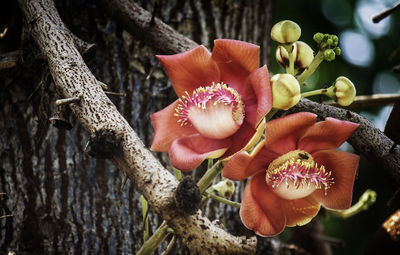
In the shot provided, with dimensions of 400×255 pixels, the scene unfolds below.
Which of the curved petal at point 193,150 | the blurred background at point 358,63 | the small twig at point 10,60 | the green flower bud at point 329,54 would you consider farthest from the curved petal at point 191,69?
the blurred background at point 358,63

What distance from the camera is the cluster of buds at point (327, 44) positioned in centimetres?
86

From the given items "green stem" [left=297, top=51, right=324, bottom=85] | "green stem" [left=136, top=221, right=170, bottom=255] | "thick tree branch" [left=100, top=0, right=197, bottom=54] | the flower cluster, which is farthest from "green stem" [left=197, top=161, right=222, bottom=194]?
"thick tree branch" [left=100, top=0, right=197, bottom=54]

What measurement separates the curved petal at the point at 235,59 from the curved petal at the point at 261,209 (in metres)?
0.23

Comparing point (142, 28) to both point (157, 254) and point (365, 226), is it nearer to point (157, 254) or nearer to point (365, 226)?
point (157, 254)

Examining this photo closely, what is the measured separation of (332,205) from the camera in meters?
0.92

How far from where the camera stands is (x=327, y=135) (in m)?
0.84

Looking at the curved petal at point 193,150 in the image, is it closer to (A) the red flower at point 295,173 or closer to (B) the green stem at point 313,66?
(A) the red flower at point 295,173

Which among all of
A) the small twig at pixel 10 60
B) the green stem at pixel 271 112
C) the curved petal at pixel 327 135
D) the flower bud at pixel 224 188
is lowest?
the flower bud at pixel 224 188

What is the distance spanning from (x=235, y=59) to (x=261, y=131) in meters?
0.19

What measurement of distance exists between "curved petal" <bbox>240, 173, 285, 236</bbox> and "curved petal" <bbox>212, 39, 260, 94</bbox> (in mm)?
230

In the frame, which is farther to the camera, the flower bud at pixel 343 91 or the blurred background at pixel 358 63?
the blurred background at pixel 358 63

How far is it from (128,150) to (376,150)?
60 centimetres

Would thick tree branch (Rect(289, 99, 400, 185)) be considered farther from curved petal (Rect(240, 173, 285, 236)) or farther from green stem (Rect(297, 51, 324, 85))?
curved petal (Rect(240, 173, 285, 236))

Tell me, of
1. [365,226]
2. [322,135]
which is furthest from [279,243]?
[365,226]
